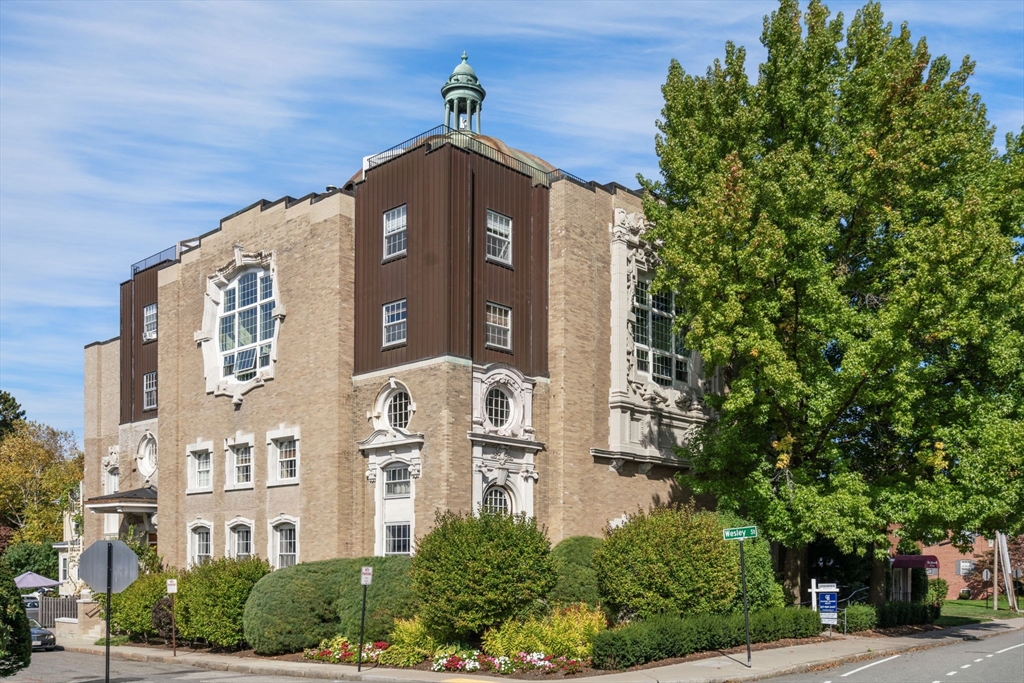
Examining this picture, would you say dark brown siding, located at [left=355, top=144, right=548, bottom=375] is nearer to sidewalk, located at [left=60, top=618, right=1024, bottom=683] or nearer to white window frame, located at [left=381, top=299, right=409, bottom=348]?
white window frame, located at [left=381, top=299, right=409, bottom=348]

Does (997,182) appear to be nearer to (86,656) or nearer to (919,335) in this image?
(919,335)

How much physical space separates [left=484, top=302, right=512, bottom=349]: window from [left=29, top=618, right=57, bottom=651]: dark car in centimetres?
1808

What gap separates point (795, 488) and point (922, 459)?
11.3 feet

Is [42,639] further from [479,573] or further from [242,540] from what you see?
[479,573]

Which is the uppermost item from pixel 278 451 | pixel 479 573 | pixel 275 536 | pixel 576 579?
pixel 278 451

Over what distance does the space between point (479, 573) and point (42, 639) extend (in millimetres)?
19034

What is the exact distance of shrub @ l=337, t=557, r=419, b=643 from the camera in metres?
28.2

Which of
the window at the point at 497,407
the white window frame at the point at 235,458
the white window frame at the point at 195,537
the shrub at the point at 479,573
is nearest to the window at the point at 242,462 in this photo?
the white window frame at the point at 235,458

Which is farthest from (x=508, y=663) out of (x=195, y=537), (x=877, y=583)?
(x=195, y=537)

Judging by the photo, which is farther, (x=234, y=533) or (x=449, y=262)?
(x=234, y=533)

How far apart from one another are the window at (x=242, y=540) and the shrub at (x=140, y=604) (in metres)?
2.26

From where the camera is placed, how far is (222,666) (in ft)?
92.0

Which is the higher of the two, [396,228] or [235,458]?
[396,228]

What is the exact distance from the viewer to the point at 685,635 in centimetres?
2544
